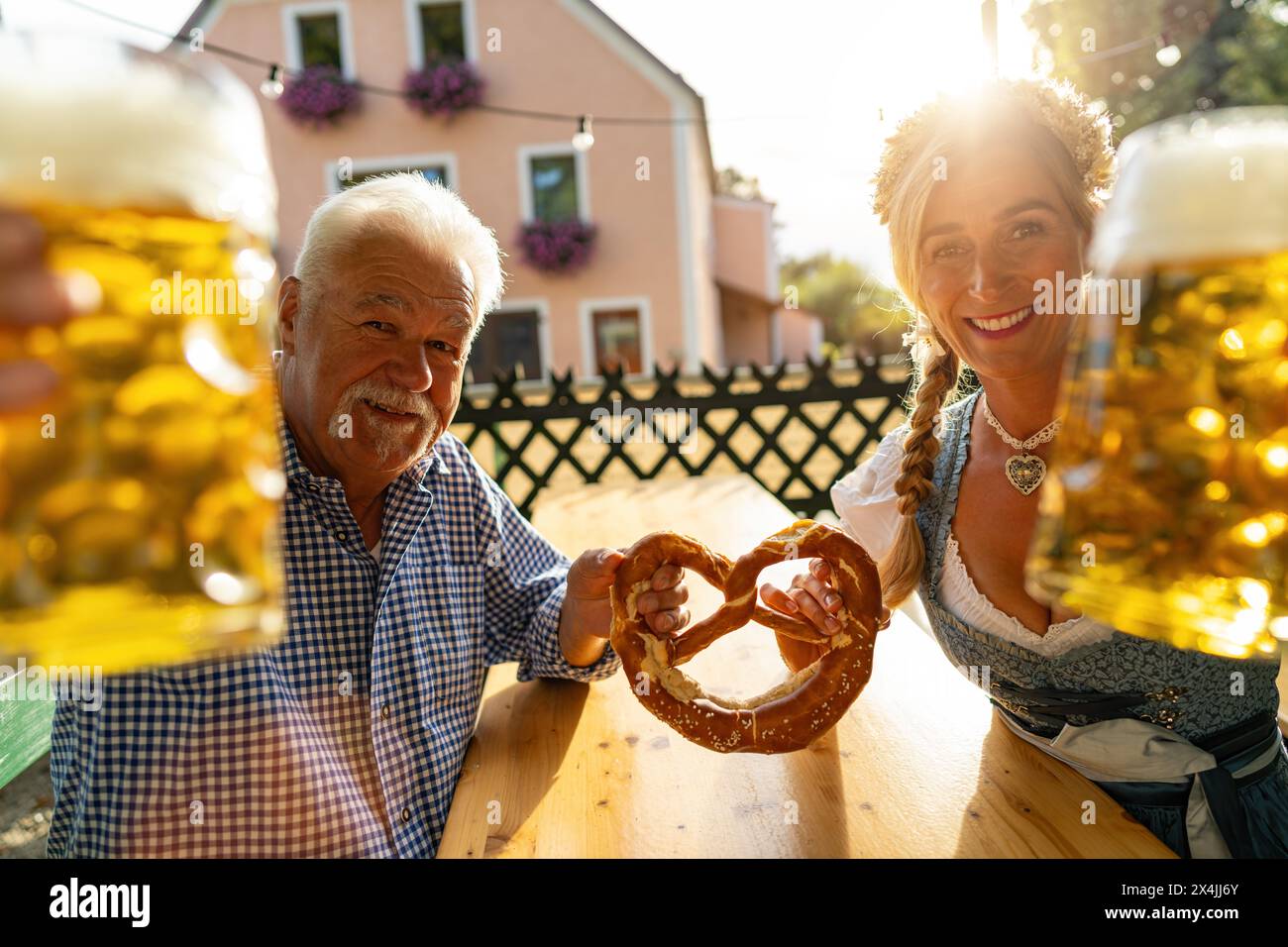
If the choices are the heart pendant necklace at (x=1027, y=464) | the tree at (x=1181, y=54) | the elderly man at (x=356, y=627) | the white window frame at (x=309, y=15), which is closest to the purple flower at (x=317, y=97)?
the white window frame at (x=309, y=15)

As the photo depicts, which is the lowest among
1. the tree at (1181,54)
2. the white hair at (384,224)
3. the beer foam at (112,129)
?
the beer foam at (112,129)

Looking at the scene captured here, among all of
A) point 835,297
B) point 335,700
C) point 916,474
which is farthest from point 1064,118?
point 835,297

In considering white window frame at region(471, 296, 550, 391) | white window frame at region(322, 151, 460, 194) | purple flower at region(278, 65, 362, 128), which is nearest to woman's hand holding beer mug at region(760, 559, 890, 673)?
white window frame at region(471, 296, 550, 391)

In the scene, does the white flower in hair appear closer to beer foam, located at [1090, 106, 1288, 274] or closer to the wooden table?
the wooden table

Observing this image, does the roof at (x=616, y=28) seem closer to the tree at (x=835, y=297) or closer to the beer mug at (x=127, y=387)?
the beer mug at (x=127, y=387)

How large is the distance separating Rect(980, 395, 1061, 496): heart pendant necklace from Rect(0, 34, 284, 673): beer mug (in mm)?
1586

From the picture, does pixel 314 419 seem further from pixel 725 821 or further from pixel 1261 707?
pixel 1261 707

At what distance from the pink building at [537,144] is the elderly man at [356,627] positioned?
11833 millimetres

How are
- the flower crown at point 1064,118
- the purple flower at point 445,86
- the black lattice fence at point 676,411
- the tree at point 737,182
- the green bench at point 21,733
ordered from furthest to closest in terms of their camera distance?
the tree at point 737,182
the purple flower at point 445,86
the black lattice fence at point 676,411
the green bench at point 21,733
the flower crown at point 1064,118

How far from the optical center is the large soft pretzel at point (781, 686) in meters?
1.35

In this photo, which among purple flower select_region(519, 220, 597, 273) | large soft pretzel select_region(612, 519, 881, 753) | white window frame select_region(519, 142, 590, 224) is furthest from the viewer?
white window frame select_region(519, 142, 590, 224)

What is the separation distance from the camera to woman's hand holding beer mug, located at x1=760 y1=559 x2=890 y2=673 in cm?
137

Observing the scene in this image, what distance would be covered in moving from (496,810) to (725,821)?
38 centimetres

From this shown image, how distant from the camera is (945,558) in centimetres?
177
